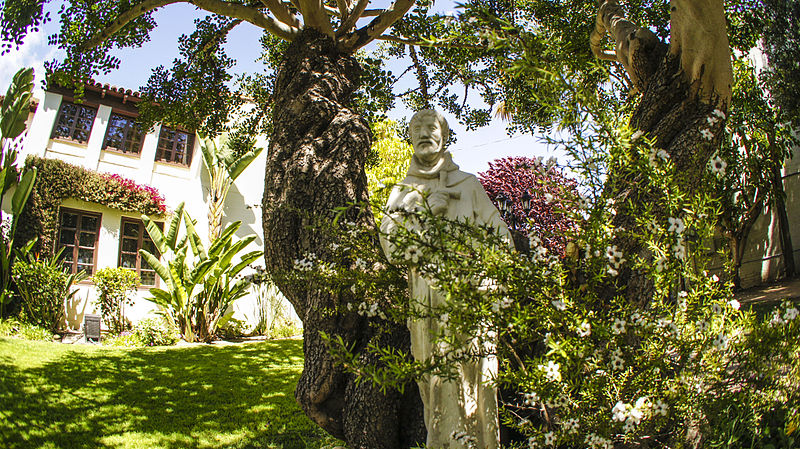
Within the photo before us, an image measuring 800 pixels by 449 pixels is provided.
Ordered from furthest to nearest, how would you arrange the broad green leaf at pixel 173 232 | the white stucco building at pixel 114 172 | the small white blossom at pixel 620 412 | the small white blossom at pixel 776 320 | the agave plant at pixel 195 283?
the white stucco building at pixel 114 172 < the broad green leaf at pixel 173 232 < the agave plant at pixel 195 283 < the small white blossom at pixel 776 320 < the small white blossom at pixel 620 412

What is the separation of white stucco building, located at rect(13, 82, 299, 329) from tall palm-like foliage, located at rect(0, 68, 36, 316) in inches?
34.7

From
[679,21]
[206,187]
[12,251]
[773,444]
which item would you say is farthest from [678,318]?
[206,187]

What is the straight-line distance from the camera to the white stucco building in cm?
1162

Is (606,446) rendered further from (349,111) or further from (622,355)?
(349,111)

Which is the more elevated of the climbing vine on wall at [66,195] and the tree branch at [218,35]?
the tree branch at [218,35]

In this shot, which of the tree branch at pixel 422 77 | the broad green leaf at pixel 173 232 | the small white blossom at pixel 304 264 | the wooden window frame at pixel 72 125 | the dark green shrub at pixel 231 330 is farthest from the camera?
the wooden window frame at pixel 72 125

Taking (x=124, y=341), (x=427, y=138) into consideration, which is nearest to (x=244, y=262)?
(x=124, y=341)

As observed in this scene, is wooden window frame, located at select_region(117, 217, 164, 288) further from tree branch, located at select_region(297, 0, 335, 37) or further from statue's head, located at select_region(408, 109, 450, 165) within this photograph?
statue's head, located at select_region(408, 109, 450, 165)

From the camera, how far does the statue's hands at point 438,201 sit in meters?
3.01

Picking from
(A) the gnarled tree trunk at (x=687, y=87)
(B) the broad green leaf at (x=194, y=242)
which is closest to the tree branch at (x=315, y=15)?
(A) the gnarled tree trunk at (x=687, y=87)

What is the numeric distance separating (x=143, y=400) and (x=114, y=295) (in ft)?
21.3

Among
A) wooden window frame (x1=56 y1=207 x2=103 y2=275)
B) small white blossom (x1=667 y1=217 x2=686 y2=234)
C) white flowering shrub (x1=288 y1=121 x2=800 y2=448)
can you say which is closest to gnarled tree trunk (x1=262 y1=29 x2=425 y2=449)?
white flowering shrub (x1=288 y1=121 x2=800 y2=448)

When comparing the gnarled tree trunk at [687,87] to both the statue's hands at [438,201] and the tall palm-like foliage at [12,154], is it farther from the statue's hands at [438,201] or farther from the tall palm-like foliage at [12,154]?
the tall palm-like foliage at [12,154]

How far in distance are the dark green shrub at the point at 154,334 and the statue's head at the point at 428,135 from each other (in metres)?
8.64
